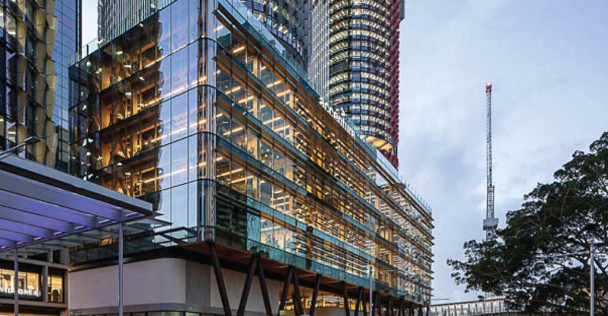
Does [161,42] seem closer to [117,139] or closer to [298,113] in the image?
[117,139]

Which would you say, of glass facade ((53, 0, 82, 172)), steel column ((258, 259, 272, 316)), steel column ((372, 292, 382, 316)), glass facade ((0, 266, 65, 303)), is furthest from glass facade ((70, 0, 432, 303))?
steel column ((372, 292, 382, 316))

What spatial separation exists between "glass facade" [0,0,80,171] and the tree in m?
36.2

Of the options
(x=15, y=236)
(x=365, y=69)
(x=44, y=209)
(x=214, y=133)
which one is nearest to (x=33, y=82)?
(x=214, y=133)

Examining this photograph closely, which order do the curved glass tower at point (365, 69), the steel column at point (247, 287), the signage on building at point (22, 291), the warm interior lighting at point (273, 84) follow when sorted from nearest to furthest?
the steel column at point (247, 287), the warm interior lighting at point (273, 84), the signage on building at point (22, 291), the curved glass tower at point (365, 69)

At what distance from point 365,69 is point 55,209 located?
436 feet

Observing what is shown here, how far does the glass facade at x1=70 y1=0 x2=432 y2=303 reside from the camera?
37.7m

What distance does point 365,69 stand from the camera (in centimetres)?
15062

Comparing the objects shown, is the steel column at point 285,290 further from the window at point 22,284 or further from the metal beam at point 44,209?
the metal beam at point 44,209

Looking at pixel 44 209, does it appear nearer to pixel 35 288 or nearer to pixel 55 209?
pixel 55 209

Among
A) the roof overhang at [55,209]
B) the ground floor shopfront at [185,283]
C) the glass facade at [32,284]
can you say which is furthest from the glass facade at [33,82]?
the roof overhang at [55,209]

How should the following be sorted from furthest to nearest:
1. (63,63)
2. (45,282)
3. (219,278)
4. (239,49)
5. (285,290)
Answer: (63,63), (45,282), (285,290), (239,49), (219,278)

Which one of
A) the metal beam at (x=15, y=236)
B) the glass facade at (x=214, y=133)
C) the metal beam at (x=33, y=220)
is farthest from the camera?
the glass facade at (x=214, y=133)

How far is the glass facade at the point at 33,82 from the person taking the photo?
43.9 metres

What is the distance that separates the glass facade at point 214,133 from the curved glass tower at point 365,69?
93.5m
